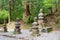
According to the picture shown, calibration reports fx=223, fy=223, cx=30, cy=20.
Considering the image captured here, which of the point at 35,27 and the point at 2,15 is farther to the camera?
the point at 2,15

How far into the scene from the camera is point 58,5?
25.5 meters

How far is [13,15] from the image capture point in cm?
2822

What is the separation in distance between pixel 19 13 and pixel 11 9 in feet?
6.52

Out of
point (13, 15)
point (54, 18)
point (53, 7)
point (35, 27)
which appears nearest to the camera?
point (35, 27)

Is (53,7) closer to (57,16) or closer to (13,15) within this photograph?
(57,16)

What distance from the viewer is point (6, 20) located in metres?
29.3

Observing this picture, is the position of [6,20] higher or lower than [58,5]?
lower

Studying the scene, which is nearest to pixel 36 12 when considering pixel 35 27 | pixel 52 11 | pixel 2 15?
pixel 52 11

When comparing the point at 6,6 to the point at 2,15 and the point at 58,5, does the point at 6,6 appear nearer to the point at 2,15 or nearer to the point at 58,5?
the point at 2,15

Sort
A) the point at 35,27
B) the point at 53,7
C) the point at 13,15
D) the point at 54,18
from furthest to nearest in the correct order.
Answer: the point at 13,15 → the point at 53,7 → the point at 54,18 → the point at 35,27

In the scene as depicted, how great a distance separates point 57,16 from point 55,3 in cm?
187

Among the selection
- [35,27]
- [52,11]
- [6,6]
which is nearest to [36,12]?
[52,11]

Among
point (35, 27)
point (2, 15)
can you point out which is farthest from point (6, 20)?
point (35, 27)

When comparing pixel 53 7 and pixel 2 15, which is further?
pixel 2 15
